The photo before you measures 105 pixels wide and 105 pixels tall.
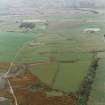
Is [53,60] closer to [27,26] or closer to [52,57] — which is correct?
[52,57]

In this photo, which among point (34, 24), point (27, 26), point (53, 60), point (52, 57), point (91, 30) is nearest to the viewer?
point (53, 60)

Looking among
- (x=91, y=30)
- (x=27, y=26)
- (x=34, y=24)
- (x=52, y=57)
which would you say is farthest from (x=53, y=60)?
(x=34, y=24)

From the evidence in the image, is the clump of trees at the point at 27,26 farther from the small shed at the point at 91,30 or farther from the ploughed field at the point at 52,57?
the small shed at the point at 91,30

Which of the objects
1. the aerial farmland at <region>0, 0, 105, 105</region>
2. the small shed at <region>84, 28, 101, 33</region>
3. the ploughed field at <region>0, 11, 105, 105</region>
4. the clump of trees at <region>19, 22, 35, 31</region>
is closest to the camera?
the aerial farmland at <region>0, 0, 105, 105</region>

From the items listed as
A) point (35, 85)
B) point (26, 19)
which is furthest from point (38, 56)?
point (26, 19)

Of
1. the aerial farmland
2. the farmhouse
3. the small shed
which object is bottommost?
the aerial farmland

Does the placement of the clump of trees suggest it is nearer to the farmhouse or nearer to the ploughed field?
the farmhouse

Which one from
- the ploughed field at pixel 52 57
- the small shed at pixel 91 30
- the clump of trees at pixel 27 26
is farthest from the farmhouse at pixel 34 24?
the small shed at pixel 91 30

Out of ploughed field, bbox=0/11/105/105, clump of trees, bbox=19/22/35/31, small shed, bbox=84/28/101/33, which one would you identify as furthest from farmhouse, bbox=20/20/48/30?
small shed, bbox=84/28/101/33
